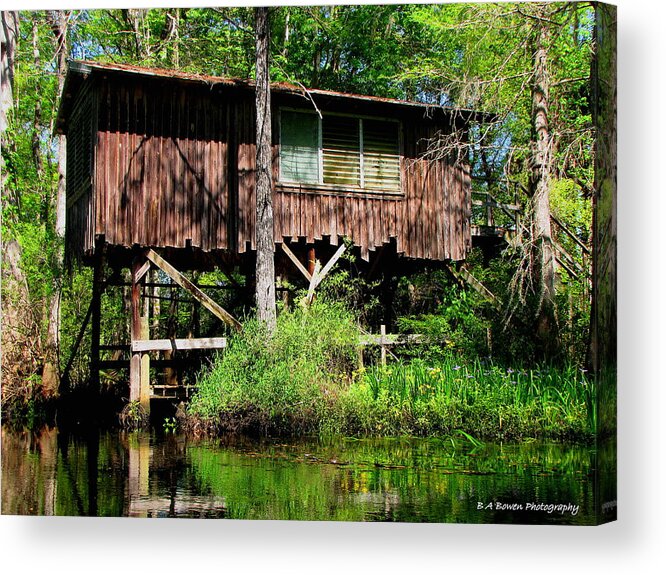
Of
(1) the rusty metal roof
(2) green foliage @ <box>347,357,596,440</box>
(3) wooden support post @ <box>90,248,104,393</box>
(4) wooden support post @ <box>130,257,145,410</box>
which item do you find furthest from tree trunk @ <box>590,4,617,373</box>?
(3) wooden support post @ <box>90,248,104,393</box>

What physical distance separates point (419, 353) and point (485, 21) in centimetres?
384

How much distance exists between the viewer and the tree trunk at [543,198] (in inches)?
356

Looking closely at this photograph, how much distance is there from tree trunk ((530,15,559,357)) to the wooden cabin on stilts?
1457mm

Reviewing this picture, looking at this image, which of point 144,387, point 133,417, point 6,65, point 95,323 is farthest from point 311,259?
point 6,65

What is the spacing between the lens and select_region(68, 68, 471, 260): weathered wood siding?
11648 mm

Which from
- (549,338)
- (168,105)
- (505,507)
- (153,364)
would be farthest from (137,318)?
(505,507)

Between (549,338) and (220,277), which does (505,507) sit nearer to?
(549,338)

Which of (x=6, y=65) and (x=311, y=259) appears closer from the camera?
(x=6, y=65)

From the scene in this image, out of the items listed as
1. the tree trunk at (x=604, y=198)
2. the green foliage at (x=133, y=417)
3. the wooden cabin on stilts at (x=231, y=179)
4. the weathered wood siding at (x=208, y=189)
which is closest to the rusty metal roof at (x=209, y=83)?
the wooden cabin on stilts at (x=231, y=179)

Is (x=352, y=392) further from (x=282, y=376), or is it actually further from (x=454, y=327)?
(x=454, y=327)

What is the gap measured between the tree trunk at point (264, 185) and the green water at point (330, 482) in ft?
8.01

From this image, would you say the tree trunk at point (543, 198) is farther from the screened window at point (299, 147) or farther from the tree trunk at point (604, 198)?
the screened window at point (299, 147)

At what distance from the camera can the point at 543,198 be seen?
9.38 meters

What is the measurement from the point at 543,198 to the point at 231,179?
464 centimetres
